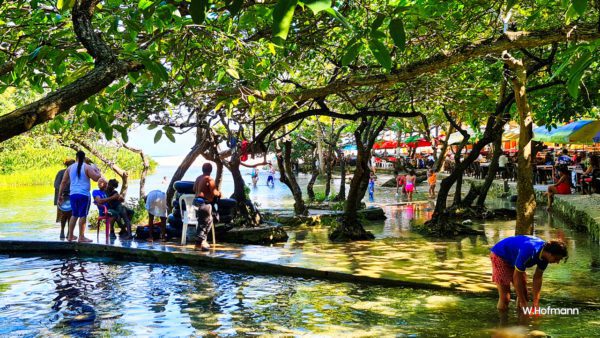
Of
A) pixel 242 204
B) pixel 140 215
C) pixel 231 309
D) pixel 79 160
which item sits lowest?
pixel 231 309

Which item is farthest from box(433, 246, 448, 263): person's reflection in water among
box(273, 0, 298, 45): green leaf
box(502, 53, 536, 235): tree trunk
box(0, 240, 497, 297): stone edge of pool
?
box(273, 0, 298, 45): green leaf

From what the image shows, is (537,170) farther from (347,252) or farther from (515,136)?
(347,252)

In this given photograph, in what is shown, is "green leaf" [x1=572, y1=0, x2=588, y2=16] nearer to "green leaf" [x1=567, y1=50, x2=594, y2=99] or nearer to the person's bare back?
"green leaf" [x1=567, y1=50, x2=594, y2=99]

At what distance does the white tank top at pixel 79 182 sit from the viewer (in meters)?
10.7

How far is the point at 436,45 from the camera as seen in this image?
9.91 metres

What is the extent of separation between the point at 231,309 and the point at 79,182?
16.2ft

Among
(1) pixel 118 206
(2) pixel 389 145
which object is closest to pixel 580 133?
(1) pixel 118 206

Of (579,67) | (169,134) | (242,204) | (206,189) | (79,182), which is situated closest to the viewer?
(579,67)

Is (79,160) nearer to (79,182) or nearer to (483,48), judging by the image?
(79,182)

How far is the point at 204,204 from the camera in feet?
35.4

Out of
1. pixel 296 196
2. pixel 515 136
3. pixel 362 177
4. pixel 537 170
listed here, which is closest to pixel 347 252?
pixel 362 177

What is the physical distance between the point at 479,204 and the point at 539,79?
13.0 feet

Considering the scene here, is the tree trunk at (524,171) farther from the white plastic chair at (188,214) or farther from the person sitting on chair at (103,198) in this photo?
the person sitting on chair at (103,198)

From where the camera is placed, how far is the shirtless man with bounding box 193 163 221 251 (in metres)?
10.7
